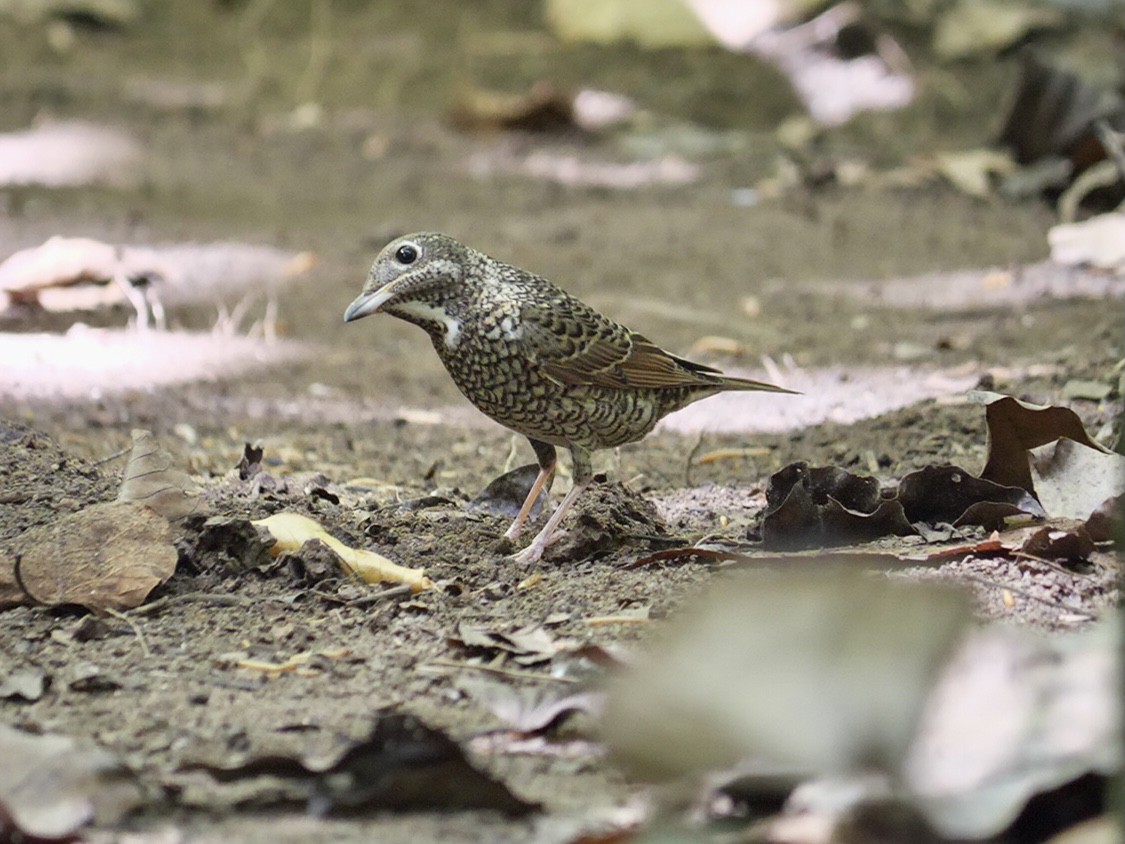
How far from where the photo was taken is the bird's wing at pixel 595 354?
430cm

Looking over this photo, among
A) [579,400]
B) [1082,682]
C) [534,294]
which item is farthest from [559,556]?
[1082,682]

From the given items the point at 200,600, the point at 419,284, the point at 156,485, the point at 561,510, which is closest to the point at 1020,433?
the point at 561,510

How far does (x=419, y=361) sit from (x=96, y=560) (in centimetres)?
361

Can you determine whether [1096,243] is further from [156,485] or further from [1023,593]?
[156,485]

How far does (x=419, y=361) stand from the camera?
277 inches

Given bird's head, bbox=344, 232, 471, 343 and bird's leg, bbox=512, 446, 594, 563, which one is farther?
bird's head, bbox=344, 232, 471, 343

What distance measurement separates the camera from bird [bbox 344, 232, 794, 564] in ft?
13.9

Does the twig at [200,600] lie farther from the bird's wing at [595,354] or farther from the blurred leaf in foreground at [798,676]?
the blurred leaf in foreground at [798,676]

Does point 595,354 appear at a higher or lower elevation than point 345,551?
higher

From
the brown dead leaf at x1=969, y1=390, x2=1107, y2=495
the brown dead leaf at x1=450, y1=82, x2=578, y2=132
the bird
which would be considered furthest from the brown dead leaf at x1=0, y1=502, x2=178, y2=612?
the brown dead leaf at x1=450, y1=82, x2=578, y2=132

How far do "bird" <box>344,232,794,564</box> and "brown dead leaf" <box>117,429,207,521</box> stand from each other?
2.26ft

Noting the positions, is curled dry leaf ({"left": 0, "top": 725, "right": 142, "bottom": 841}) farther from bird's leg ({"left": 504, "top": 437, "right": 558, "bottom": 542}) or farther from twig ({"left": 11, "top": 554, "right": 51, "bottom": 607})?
bird's leg ({"left": 504, "top": 437, "right": 558, "bottom": 542})

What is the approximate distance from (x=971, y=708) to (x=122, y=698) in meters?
1.62

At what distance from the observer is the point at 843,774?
220cm
